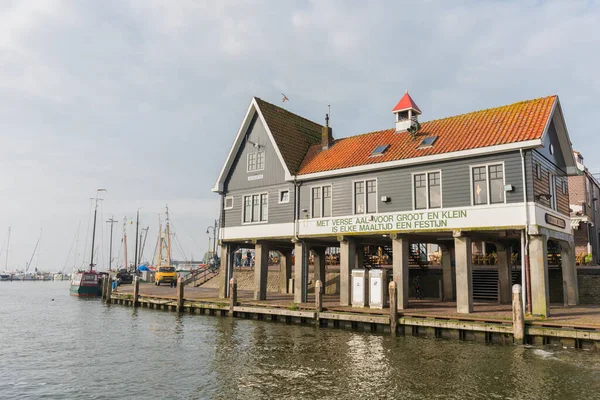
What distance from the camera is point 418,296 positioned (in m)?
33.9

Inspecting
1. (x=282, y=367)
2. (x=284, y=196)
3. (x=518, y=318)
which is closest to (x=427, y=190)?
(x=518, y=318)

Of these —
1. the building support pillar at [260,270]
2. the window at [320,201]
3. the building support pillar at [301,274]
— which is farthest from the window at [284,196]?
the building support pillar at [260,270]

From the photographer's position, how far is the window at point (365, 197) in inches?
1066

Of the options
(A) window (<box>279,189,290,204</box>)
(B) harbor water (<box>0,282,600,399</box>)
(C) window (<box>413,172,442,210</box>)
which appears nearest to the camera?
(B) harbor water (<box>0,282,600,399</box>)

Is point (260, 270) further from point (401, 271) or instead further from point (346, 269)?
point (401, 271)

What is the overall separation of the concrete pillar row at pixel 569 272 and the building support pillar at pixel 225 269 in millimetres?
20750

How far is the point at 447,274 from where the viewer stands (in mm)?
32031

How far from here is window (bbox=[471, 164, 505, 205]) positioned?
2256 centimetres

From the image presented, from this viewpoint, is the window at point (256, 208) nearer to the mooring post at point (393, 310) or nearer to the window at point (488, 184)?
the mooring post at point (393, 310)

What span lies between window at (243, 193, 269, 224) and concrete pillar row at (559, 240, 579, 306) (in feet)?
57.8

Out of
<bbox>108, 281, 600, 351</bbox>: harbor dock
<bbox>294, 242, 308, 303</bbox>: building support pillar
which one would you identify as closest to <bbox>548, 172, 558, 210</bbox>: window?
<bbox>108, 281, 600, 351</bbox>: harbor dock

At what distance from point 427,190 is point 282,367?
495 inches

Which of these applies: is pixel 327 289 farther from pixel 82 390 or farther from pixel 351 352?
pixel 82 390

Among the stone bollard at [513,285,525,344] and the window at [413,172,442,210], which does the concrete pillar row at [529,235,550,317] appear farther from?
the window at [413,172,442,210]
